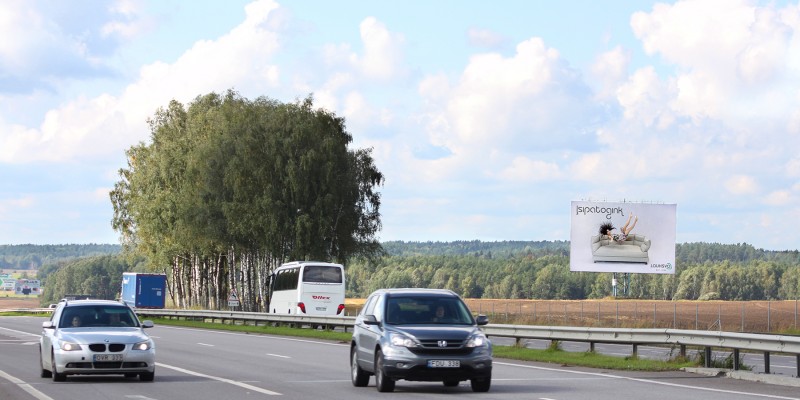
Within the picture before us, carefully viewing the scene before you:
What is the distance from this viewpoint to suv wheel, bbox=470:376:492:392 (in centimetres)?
1890

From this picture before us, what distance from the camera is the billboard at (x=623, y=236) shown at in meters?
75.2

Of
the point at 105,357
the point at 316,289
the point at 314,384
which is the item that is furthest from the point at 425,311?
the point at 316,289

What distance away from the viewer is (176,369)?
2495 centimetres

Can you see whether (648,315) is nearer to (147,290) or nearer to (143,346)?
(147,290)

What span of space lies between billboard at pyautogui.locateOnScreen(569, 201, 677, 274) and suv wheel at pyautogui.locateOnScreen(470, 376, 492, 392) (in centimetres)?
5673

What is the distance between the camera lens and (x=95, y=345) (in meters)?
20.6

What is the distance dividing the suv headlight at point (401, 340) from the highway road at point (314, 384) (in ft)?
2.52

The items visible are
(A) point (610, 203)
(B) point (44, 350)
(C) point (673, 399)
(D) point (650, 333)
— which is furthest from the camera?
(A) point (610, 203)

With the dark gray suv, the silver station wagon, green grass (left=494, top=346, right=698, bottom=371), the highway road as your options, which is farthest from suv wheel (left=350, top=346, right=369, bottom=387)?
green grass (left=494, top=346, right=698, bottom=371)

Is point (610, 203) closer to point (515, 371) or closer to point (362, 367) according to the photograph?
point (515, 371)

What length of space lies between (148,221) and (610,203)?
104 feet

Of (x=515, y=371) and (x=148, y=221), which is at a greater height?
(x=148, y=221)

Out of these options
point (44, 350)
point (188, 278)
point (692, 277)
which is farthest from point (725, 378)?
point (692, 277)

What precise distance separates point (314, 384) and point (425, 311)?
2620mm
